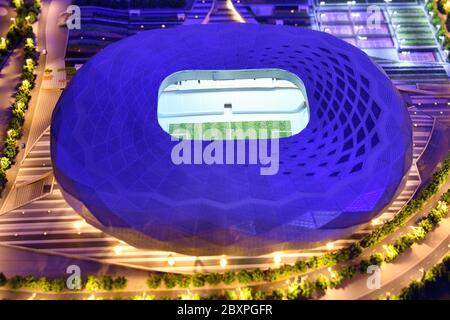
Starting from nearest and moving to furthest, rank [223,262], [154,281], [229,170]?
[229,170] < [154,281] < [223,262]

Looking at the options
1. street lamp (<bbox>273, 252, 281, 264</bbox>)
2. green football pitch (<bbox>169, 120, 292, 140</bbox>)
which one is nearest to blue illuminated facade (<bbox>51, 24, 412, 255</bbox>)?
street lamp (<bbox>273, 252, 281, 264</bbox>)

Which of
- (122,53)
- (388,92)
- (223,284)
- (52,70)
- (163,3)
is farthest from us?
(163,3)

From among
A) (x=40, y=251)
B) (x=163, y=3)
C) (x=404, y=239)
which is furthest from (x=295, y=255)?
(x=163, y=3)

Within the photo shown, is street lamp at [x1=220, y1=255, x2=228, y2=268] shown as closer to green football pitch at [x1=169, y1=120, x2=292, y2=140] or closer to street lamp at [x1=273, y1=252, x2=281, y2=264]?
street lamp at [x1=273, y1=252, x2=281, y2=264]

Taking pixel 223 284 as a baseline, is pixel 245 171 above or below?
above

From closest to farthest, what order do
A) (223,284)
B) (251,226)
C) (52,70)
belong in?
(251,226)
(223,284)
(52,70)

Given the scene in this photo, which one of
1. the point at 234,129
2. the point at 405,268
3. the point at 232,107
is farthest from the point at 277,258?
the point at 232,107

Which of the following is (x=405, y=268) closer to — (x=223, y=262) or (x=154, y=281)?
(x=223, y=262)

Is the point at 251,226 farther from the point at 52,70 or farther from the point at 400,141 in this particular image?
the point at 52,70
